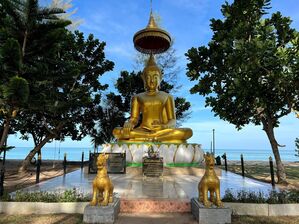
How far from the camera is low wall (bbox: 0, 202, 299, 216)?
507 centimetres

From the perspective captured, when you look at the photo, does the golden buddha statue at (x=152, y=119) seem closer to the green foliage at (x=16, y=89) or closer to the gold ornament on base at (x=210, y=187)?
the gold ornament on base at (x=210, y=187)

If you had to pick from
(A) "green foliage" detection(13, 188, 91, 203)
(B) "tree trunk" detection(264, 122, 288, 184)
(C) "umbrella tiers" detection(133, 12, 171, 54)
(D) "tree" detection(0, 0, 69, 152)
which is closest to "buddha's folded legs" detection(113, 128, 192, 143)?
(B) "tree trunk" detection(264, 122, 288, 184)

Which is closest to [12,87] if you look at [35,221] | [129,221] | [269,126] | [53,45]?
[53,45]

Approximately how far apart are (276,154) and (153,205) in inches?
272

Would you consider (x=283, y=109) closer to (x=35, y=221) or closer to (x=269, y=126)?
(x=269, y=126)

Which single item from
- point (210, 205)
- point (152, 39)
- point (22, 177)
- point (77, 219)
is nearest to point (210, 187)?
point (210, 205)

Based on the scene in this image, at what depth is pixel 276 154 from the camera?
34.2ft

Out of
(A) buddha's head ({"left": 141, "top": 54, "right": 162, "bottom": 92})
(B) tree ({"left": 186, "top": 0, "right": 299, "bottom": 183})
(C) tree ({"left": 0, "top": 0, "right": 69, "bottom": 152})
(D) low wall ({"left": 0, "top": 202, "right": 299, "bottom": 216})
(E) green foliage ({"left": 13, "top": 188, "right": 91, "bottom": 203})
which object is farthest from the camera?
(A) buddha's head ({"left": 141, "top": 54, "right": 162, "bottom": 92})

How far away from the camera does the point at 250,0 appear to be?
978 cm

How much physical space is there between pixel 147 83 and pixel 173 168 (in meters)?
4.38

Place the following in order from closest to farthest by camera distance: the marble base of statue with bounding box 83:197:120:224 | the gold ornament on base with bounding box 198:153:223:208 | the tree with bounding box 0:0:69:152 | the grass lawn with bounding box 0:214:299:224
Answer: the tree with bounding box 0:0:69:152, the marble base of statue with bounding box 83:197:120:224, the grass lawn with bounding box 0:214:299:224, the gold ornament on base with bounding box 198:153:223:208

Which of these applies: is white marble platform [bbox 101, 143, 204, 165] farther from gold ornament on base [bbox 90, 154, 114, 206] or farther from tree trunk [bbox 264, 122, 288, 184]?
gold ornament on base [bbox 90, 154, 114, 206]

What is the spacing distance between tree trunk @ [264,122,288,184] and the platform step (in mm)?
6323

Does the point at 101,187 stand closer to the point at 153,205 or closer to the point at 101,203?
the point at 101,203
